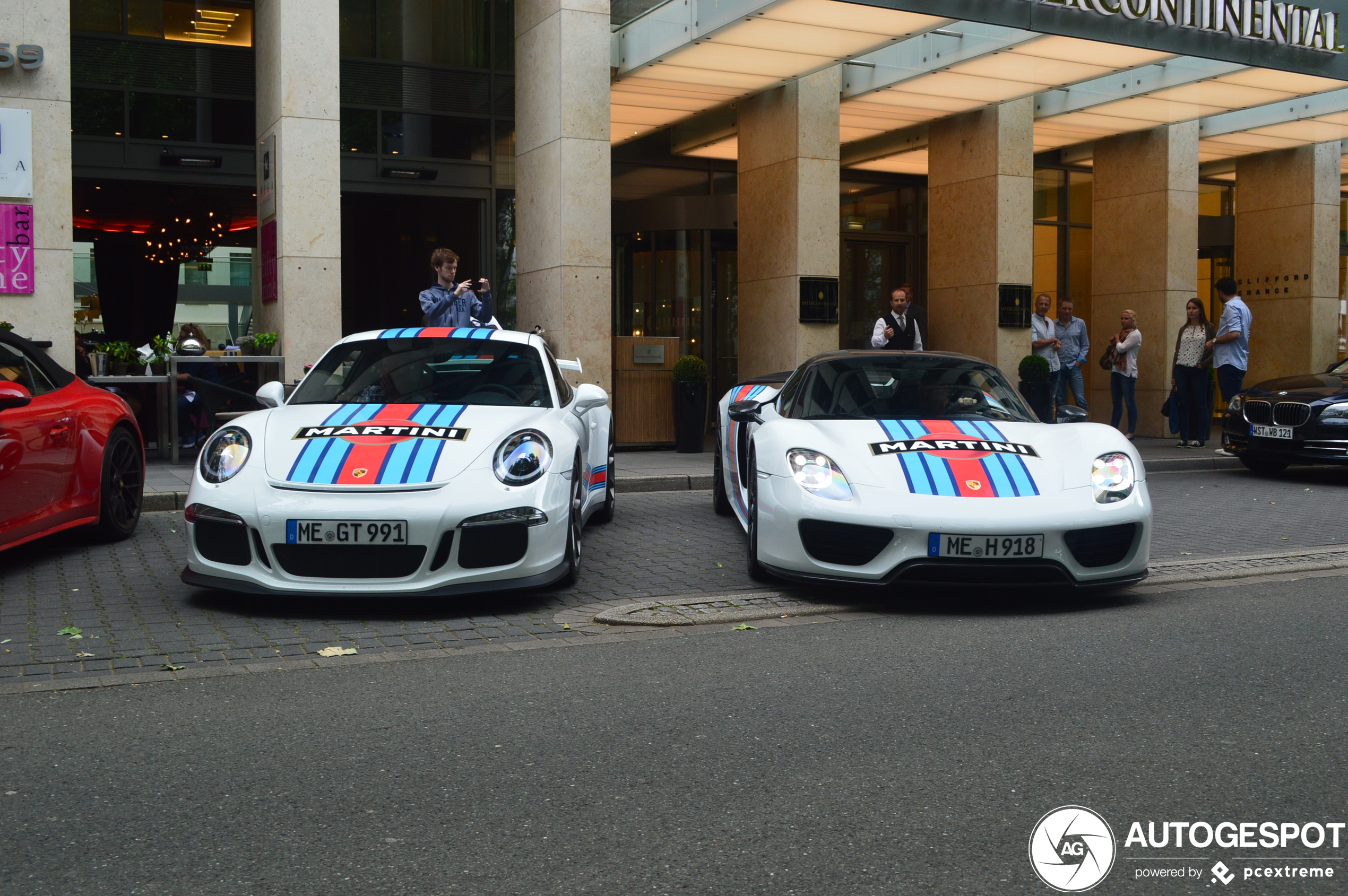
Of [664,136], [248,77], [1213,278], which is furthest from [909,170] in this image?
[248,77]

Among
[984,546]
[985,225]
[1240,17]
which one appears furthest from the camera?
[985,225]

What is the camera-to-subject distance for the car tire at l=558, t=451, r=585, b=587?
254 inches

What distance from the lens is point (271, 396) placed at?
7.19 meters

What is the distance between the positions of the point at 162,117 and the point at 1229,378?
1316cm

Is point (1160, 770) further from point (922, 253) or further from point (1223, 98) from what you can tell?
point (922, 253)

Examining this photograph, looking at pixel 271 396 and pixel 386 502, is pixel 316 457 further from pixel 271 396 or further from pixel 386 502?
pixel 271 396

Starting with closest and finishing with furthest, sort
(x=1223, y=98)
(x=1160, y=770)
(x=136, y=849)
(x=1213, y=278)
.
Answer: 1. (x=136, y=849)
2. (x=1160, y=770)
3. (x=1223, y=98)
4. (x=1213, y=278)

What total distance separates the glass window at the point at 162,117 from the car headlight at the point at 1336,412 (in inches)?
509

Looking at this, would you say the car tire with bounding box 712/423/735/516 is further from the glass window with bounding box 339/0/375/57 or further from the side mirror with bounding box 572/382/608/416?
the glass window with bounding box 339/0/375/57

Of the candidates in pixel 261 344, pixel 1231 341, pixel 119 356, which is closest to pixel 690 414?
pixel 261 344

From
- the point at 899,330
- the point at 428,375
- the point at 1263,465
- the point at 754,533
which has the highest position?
the point at 899,330

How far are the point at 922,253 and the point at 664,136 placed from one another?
4.73 meters

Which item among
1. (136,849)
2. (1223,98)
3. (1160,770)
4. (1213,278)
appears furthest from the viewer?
(1213,278)

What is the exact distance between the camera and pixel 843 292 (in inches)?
779
